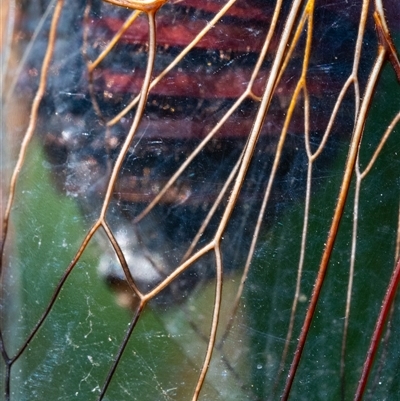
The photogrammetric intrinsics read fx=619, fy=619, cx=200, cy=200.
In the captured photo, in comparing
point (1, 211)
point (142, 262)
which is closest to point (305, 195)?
point (142, 262)

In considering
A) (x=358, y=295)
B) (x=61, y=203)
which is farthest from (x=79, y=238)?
(x=358, y=295)

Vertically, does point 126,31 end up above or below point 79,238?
above

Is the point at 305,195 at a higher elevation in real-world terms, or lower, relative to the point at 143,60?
lower

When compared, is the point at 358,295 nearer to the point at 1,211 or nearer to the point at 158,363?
the point at 158,363

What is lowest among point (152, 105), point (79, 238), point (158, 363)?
point (158, 363)

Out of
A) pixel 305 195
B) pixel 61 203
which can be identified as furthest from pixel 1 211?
pixel 305 195

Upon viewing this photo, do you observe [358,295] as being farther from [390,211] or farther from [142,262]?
[142,262]
